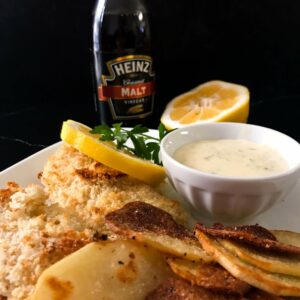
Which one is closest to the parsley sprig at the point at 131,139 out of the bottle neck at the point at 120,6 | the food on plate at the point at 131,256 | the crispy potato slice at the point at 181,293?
the food on plate at the point at 131,256

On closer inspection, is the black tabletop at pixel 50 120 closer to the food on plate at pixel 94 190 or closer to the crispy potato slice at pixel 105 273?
the food on plate at pixel 94 190

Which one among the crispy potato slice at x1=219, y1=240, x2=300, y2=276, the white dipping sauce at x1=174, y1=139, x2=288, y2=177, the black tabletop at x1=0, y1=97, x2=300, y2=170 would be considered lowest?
the black tabletop at x1=0, y1=97, x2=300, y2=170

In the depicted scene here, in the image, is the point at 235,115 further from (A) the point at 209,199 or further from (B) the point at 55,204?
Answer: (B) the point at 55,204

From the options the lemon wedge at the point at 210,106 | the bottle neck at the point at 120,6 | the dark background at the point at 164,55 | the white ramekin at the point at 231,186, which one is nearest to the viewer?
the white ramekin at the point at 231,186

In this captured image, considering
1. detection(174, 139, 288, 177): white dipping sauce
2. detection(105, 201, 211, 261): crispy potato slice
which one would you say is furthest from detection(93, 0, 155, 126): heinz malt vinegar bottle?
detection(105, 201, 211, 261): crispy potato slice

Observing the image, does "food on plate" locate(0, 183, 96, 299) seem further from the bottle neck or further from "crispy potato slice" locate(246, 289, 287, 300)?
the bottle neck

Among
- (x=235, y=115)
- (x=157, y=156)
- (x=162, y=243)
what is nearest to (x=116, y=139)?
(x=157, y=156)
